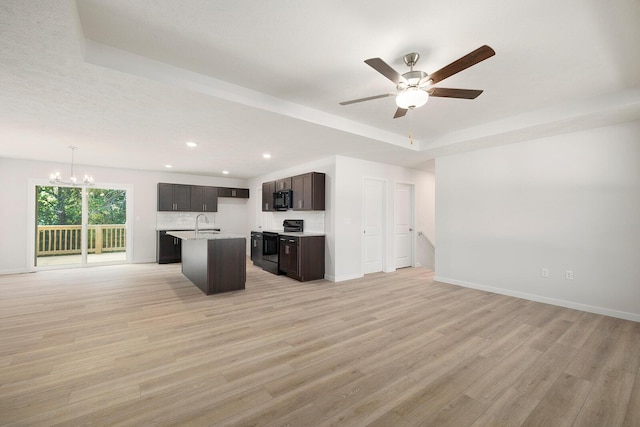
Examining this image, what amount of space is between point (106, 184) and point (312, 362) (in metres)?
7.44

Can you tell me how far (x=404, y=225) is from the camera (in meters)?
6.76

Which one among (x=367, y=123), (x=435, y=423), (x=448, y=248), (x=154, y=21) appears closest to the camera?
(x=435, y=423)

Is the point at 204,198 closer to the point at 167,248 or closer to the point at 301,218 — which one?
the point at 167,248

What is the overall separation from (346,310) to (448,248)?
9.22 feet

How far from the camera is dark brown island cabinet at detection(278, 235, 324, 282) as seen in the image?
5246mm

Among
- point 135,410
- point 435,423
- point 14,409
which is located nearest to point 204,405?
point 135,410

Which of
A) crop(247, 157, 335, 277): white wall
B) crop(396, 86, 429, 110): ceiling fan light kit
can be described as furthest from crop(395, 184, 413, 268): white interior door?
crop(396, 86, 429, 110): ceiling fan light kit

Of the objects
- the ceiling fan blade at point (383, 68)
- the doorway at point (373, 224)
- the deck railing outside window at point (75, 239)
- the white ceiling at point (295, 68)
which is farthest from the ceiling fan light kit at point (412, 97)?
the deck railing outside window at point (75, 239)

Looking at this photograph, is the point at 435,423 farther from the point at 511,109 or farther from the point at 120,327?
the point at 511,109

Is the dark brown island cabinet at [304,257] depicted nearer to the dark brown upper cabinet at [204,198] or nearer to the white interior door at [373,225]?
the white interior door at [373,225]

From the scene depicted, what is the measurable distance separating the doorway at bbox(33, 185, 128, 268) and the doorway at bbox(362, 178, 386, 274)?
6347 mm

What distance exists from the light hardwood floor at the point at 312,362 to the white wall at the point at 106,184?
2713 millimetres

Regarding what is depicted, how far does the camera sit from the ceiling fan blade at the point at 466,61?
178cm

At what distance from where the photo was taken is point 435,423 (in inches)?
66.0
